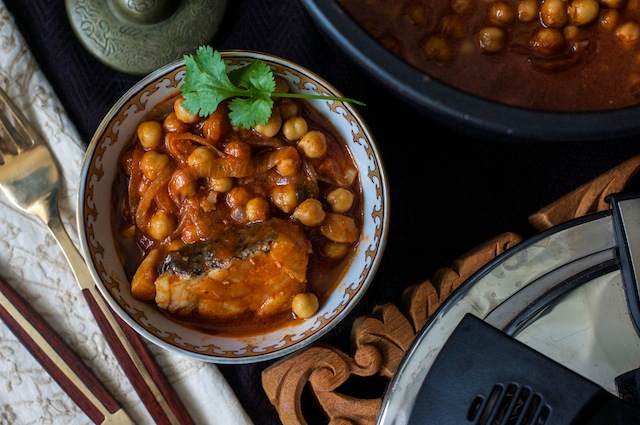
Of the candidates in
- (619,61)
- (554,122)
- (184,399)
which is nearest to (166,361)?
(184,399)

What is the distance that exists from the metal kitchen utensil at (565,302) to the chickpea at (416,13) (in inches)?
21.3

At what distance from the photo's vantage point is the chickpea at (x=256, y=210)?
5.59 feet

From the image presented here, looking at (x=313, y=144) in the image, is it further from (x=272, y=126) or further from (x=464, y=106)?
(x=464, y=106)

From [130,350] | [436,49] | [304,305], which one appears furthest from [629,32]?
[130,350]

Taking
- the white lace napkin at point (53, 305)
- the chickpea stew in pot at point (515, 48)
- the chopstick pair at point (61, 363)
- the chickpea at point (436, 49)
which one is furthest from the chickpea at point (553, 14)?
the chopstick pair at point (61, 363)

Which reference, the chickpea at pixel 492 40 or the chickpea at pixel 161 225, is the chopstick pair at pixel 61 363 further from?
the chickpea at pixel 492 40

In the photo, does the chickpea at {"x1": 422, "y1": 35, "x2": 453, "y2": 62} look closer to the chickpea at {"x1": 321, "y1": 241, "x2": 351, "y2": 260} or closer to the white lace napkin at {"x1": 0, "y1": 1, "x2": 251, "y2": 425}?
the chickpea at {"x1": 321, "y1": 241, "x2": 351, "y2": 260}

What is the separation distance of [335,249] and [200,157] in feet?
1.28

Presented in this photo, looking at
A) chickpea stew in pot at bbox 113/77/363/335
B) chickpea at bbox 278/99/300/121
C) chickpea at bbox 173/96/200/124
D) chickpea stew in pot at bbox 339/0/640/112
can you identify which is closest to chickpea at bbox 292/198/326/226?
chickpea stew in pot at bbox 113/77/363/335

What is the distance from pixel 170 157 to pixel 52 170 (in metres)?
0.34

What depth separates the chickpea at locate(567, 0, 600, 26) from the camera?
147cm

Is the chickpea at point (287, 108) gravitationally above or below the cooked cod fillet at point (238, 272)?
above

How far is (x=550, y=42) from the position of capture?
142 cm

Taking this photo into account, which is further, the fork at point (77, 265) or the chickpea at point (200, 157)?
the fork at point (77, 265)
